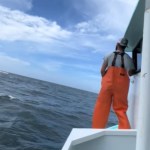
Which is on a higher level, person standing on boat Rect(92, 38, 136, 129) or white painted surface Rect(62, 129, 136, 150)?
person standing on boat Rect(92, 38, 136, 129)

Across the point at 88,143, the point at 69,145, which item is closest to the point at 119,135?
the point at 88,143

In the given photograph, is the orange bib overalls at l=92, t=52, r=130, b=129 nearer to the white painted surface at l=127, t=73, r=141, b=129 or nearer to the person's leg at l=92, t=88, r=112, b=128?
the person's leg at l=92, t=88, r=112, b=128

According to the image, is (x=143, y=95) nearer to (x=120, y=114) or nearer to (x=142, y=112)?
(x=142, y=112)

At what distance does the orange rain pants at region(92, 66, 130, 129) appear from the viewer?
4914 mm

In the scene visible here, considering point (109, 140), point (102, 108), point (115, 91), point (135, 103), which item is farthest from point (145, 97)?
point (135, 103)

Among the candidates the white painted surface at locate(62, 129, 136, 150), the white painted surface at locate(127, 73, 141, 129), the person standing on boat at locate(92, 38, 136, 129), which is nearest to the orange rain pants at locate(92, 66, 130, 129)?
the person standing on boat at locate(92, 38, 136, 129)

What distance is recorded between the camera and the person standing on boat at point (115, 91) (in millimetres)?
4914

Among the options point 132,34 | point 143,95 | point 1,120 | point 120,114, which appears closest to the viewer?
point 143,95

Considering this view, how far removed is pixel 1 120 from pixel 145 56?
11578mm

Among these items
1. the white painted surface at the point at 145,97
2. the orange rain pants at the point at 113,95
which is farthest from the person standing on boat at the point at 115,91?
the white painted surface at the point at 145,97

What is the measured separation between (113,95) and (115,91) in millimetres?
105

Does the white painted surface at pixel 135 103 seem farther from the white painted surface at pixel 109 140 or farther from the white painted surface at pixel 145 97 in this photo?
the white painted surface at pixel 145 97

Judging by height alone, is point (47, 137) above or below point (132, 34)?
below

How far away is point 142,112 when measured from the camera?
7.33 feet
